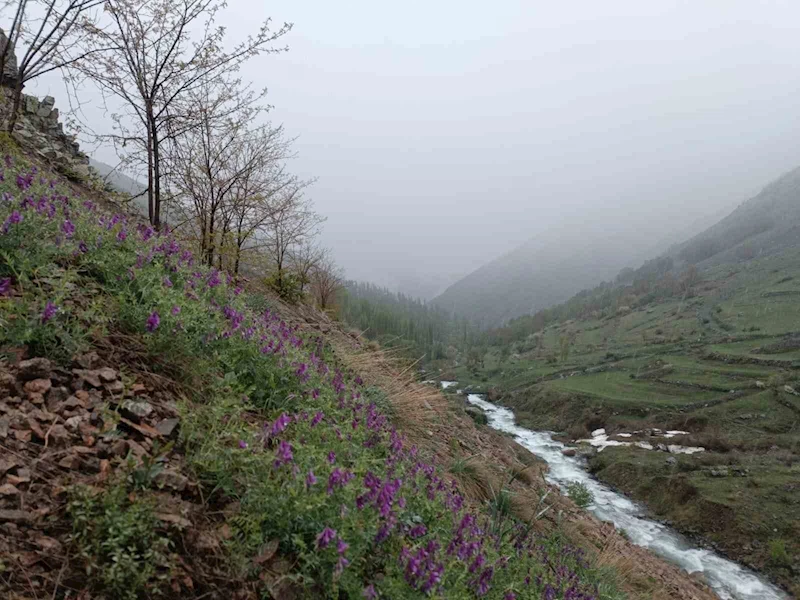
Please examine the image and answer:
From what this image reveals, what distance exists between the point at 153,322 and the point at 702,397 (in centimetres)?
5990

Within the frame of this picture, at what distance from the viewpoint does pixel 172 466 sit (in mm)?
2355

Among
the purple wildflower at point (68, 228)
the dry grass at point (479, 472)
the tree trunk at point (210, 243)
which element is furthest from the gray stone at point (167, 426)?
the tree trunk at point (210, 243)

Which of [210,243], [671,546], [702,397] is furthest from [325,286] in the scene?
[702,397]

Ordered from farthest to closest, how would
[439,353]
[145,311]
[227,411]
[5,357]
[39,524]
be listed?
[439,353], [145,311], [227,411], [5,357], [39,524]

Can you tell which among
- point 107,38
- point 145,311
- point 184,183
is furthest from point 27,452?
point 184,183

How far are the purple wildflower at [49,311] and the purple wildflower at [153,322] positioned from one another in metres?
0.52

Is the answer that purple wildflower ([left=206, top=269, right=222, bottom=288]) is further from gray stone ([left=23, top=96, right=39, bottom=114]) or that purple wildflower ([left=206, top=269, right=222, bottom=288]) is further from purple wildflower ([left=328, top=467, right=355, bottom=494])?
gray stone ([left=23, top=96, right=39, bottom=114])

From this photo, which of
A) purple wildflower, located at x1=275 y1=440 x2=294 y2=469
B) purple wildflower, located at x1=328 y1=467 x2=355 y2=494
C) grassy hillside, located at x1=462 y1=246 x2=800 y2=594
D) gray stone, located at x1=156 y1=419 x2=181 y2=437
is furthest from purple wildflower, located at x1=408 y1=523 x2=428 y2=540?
grassy hillside, located at x1=462 y1=246 x2=800 y2=594

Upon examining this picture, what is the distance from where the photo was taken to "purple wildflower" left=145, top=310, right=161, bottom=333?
300 centimetres

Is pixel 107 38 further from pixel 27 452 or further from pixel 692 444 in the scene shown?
pixel 692 444

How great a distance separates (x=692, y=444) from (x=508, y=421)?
19.9 m

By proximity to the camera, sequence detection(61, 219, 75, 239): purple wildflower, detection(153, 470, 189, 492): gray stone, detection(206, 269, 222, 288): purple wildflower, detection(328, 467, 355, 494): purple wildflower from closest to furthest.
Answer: detection(153, 470, 189, 492): gray stone → detection(328, 467, 355, 494): purple wildflower → detection(61, 219, 75, 239): purple wildflower → detection(206, 269, 222, 288): purple wildflower

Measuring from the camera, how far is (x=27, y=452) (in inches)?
84.8

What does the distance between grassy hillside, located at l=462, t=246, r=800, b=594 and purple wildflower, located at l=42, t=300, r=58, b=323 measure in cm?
2737
